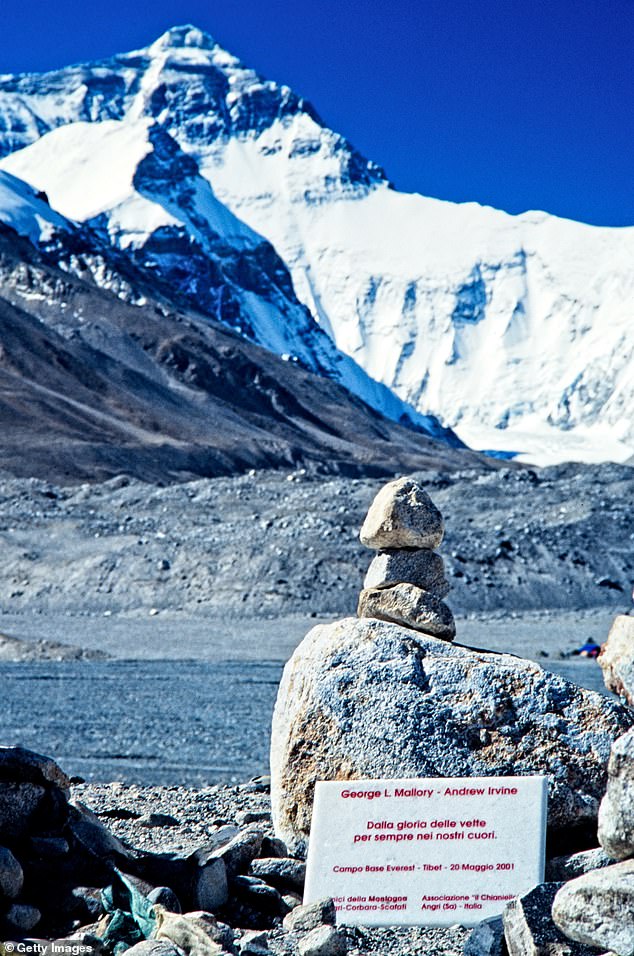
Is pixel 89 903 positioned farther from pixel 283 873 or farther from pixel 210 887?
pixel 283 873

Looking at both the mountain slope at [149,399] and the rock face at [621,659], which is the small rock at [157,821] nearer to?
the rock face at [621,659]

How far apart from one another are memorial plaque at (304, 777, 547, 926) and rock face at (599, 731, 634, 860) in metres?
1.22

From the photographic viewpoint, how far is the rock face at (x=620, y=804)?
19.1 feet

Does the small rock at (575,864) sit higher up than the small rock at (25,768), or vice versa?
the small rock at (25,768)

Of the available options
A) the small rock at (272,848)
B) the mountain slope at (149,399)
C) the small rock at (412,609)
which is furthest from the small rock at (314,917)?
the mountain slope at (149,399)

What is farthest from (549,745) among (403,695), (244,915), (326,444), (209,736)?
(326,444)

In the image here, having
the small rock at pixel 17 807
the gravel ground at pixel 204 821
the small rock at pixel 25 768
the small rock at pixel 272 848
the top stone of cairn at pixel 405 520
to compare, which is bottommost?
the gravel ground at pixel 204 821

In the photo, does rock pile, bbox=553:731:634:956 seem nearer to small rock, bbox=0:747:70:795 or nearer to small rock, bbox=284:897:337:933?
small rock, bbox=284:897:337:933

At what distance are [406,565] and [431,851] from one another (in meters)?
2.67

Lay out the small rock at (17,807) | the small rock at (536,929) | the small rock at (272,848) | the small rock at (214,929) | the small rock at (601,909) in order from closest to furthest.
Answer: the small rock at (601,909)
the small rock at (536,929)
the small rock at (214,929)
the small rock at (17,807)
the small rock at (272,848)

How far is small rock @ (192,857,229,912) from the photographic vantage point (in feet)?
24.1

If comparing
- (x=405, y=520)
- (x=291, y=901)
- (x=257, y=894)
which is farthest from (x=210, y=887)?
(x=405, y=520)

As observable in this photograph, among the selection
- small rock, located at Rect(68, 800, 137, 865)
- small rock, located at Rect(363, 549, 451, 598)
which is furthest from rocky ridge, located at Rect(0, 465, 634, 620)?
small rock, located at Rect(68, 800, 137, 865)

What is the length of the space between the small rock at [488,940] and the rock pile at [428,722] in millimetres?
1480
